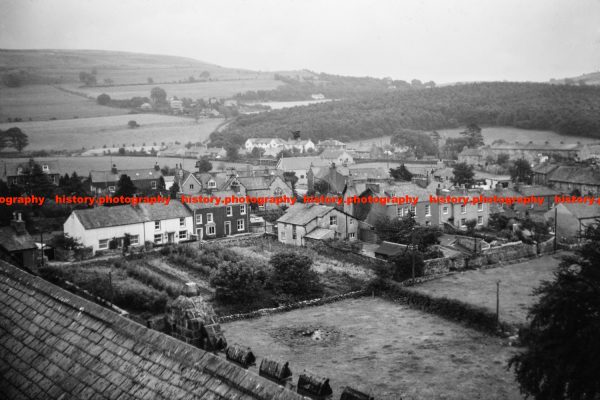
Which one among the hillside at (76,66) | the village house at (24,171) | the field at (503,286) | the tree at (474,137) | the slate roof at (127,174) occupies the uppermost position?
the hillside at (76,66)

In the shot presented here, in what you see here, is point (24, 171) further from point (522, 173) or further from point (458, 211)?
point (522, 173)

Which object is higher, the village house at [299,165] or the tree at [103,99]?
the tree at [103,99]

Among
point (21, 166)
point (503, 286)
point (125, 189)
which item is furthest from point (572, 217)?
point (21, 166)

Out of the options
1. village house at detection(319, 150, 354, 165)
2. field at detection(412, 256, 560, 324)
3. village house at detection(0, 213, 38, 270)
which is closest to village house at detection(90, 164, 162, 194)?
village house at detection(0, 213, 38, 270)

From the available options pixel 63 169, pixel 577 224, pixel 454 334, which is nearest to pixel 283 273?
pixel 454 334

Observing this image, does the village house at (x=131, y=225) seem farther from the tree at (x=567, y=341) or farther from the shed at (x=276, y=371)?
the shed at (x=276, y=371)

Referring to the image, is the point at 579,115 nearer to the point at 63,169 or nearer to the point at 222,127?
the point at 222,127

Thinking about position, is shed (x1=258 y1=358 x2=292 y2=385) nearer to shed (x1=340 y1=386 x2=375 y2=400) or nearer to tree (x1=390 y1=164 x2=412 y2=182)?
shed (x1=340 y1=386 x2=375 y2=400)

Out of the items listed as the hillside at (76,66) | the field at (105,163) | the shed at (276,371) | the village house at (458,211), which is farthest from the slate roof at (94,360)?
the hillside at (76,66)
